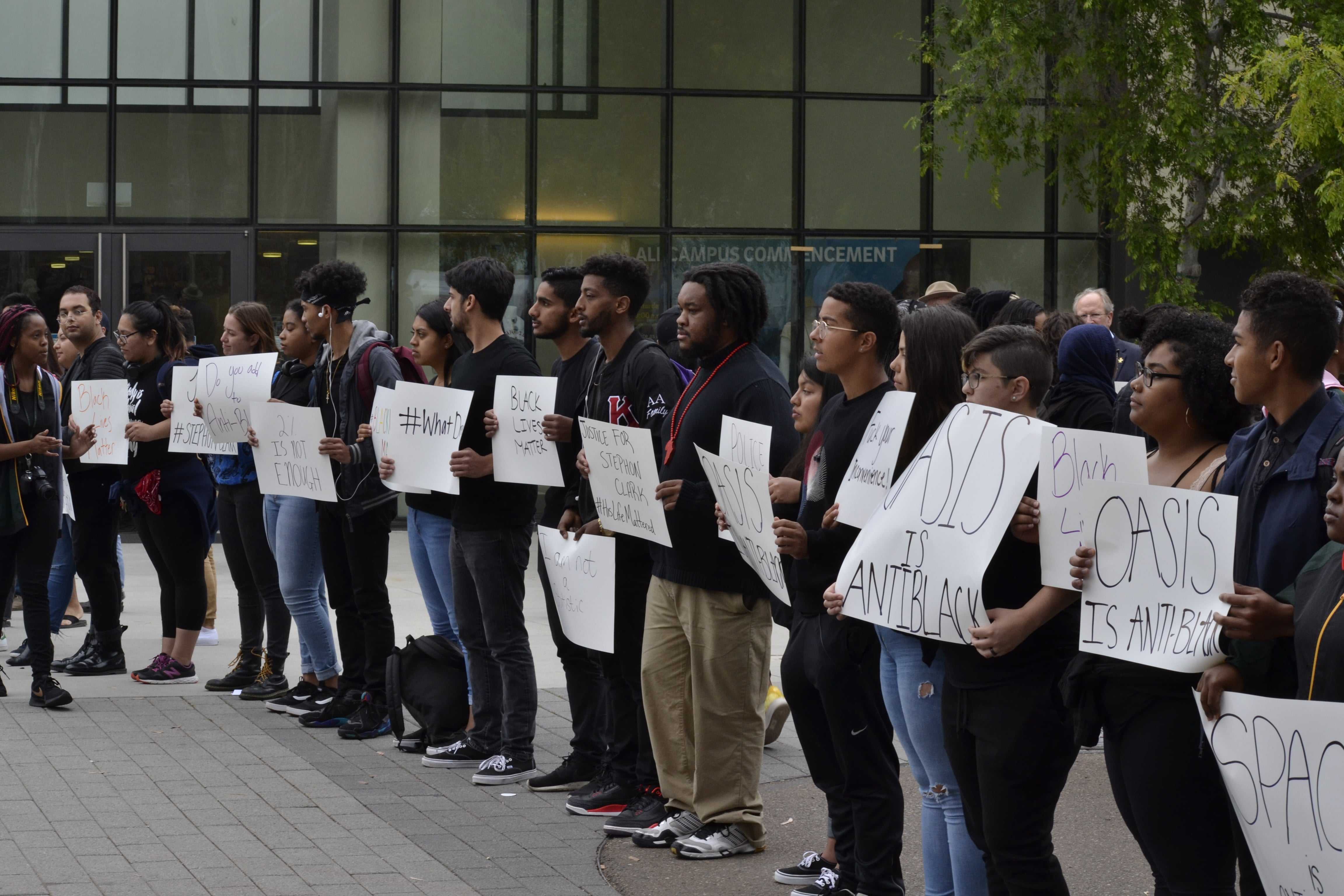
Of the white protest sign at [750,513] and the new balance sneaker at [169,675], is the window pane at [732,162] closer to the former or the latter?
the new balance sneaker at [169,675]

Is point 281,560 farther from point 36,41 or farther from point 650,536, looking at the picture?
point 36,41

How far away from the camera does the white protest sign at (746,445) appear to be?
527cm

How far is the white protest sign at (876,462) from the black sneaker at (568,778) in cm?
281

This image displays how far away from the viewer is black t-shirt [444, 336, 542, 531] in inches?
283

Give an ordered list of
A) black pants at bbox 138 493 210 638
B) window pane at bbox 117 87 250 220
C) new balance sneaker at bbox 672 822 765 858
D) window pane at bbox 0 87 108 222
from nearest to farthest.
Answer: new balance sneaker at bbox 672 822 765 858, black pants at bbox 138 493 210 638, window pane at bbox 0 87 108 222, window pane at bbox 117 87 250 220

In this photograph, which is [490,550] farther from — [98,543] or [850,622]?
[98,543]

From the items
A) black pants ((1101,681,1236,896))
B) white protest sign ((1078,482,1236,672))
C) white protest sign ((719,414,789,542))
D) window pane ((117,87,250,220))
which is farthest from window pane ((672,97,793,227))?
black pants ((1101,681,1236,896))

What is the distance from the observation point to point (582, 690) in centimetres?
703

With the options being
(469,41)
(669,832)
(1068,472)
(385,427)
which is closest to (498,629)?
(385,427)

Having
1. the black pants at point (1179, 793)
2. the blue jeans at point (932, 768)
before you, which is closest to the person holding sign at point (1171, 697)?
the black pants at point (1179, 793)

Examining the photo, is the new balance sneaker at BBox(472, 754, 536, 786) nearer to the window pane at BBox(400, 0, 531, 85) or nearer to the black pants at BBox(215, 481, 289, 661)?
the black pants at BBox(215, 481, 289, 661)

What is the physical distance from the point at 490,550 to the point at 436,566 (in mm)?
714

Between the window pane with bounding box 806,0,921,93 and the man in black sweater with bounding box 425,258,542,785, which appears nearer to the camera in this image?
the man in black sweater with bounding box 425,258,542,785

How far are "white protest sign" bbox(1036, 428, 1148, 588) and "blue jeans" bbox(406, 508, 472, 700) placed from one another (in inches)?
161
